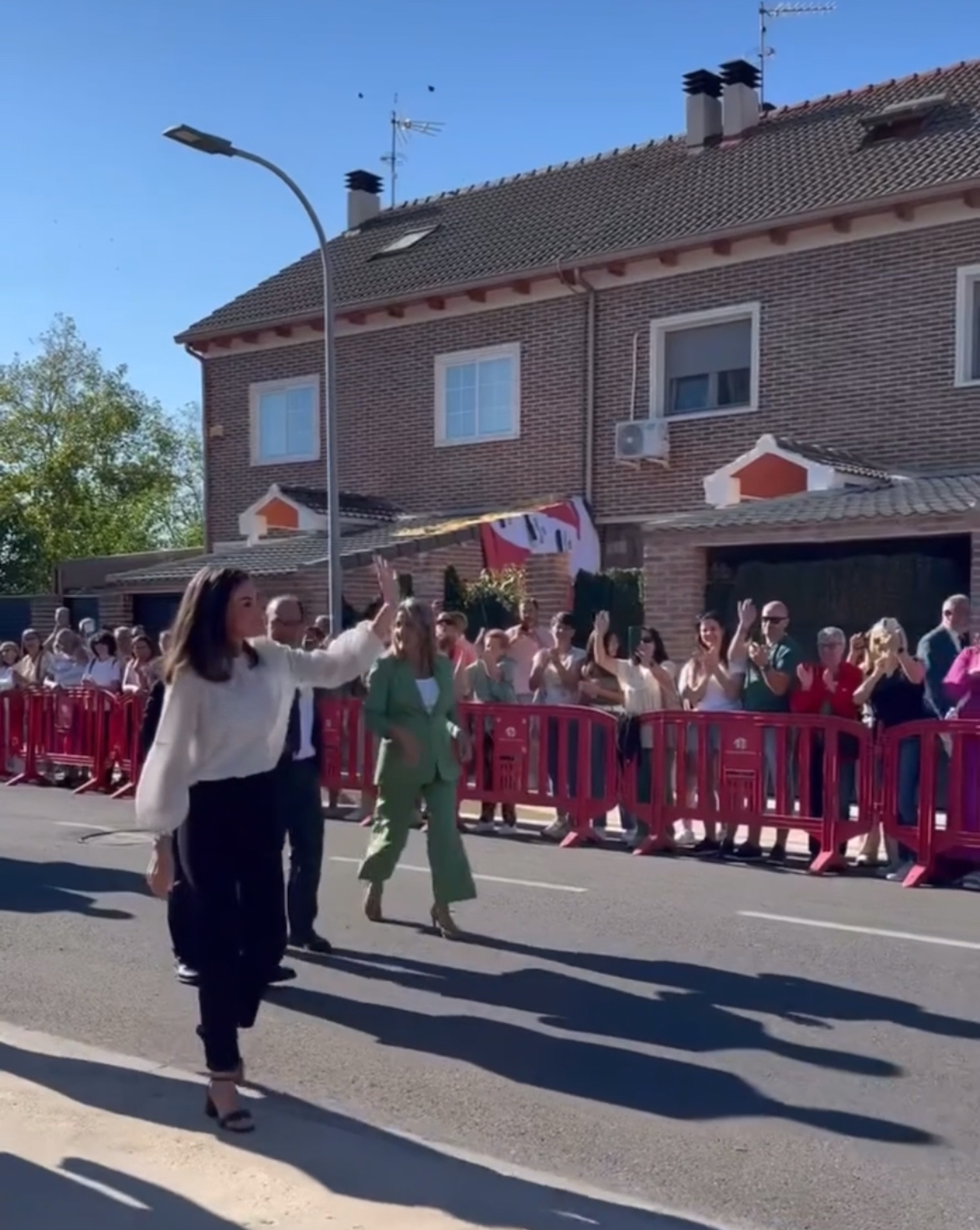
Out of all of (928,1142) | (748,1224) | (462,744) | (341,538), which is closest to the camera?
(748,1224)

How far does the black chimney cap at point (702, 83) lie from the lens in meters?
22.4

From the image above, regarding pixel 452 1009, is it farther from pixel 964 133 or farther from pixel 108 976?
pixel 964 133

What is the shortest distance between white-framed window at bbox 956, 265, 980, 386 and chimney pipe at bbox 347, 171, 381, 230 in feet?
44.1

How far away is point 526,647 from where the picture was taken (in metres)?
13.9

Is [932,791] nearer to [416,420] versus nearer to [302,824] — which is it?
[302,824]

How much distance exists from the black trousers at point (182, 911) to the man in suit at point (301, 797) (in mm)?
1313

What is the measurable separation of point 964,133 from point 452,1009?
48.8 feet

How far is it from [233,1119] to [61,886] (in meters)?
5.25

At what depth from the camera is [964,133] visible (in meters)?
18.2

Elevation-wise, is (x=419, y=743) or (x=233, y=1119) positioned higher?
(x=419, y=743)

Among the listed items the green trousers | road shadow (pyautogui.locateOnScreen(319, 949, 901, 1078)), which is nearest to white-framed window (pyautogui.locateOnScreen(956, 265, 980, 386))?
the green trousers

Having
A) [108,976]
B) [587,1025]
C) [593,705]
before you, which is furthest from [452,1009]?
[593,705]

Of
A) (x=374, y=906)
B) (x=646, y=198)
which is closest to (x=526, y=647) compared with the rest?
(x=374, y=906)

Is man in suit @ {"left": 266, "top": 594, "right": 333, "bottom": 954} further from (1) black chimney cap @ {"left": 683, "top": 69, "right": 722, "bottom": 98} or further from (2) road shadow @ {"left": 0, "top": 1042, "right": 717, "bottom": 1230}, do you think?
(1) black chimney cap @ {"left": 683, "top": 69, "right": 722, "bottom": 98}
